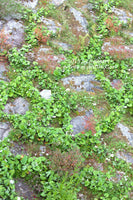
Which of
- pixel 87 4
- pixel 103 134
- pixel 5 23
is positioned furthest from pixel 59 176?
pixel 87 4

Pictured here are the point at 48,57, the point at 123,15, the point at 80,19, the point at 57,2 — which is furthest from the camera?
the point at 123,15

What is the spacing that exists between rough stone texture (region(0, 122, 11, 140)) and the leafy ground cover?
0.58 feet

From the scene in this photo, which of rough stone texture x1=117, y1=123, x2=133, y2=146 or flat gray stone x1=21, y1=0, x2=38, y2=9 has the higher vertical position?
flat gray stone x1=21, y1=0, x2=38, y2=9

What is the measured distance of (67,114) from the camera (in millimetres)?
6797

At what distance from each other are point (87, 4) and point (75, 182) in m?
9.72

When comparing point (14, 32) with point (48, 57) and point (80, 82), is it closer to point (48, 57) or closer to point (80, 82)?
point (48, 57)

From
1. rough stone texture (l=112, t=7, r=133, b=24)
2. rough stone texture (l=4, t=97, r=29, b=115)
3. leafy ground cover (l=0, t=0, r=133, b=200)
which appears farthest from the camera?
rough stone texture (l=112, t=7, r=133, b=24)

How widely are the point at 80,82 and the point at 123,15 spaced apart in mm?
5619

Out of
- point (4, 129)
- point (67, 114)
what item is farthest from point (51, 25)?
point (4, 129)

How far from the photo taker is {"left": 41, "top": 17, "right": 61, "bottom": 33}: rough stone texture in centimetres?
965

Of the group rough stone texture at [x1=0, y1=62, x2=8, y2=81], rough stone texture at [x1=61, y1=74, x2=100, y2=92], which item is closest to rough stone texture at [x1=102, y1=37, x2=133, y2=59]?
rough stone texture at [x1=61, y1=74, x2=100, y2=92]

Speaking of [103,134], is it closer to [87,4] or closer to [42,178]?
[42,178]

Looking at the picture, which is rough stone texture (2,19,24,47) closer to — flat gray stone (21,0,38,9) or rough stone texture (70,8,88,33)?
flat gray stone (21,0,38,9)

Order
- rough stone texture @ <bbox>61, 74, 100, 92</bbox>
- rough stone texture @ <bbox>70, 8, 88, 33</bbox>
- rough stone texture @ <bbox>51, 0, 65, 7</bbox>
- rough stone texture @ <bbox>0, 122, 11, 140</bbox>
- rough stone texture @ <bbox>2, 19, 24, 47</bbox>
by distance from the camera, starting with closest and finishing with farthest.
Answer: rough stone texture @ <bbox>0, 122, 11, 140</bbox> → rough stone texture @ <bbox>61, 74, 100, 92</bbox> → rough stone texture @ <bbox>2, 19, 24, 47</bbox> → rough stone texture @ <bbox>70, 8, 88, 33</bbox> → rough stone texture @ <bbox>51, 0, 65, 7</bbox>
